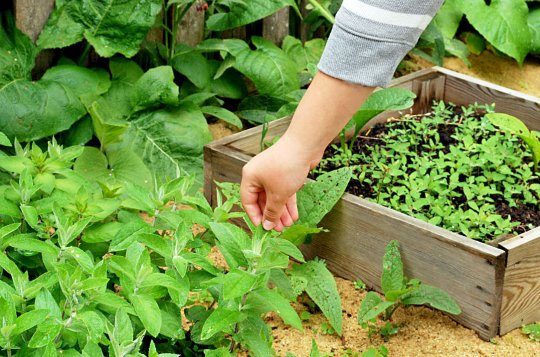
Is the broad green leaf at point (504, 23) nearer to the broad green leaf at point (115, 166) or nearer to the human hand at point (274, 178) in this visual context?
the broad green leaf at point (115, 166)

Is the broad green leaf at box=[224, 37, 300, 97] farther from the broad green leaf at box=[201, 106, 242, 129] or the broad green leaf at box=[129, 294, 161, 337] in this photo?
the broad green leaf at box=[129, 294, 161, 337]

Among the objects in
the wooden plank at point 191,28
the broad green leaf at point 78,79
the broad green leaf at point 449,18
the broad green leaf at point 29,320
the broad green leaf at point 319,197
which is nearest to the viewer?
the broad green leaf at point 29,320

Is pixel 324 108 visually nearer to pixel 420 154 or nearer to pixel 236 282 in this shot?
pixel 236 282

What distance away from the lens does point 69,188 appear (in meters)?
2.55

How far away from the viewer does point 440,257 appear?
2.99 m

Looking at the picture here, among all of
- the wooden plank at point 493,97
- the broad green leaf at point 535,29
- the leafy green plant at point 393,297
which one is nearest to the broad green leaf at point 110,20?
Answer: the wooden plank at point 493,97

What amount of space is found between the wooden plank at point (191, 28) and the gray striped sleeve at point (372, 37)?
2.76 metres

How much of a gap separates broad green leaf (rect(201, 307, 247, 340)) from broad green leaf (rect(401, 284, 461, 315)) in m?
0.98

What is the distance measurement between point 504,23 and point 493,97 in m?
1.07

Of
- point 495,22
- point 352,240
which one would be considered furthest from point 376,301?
point 495,22

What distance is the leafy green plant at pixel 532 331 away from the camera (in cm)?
299

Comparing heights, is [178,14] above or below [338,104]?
below

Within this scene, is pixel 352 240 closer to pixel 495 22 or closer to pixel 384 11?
pixel 384 11

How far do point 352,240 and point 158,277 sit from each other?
50.6 inches
